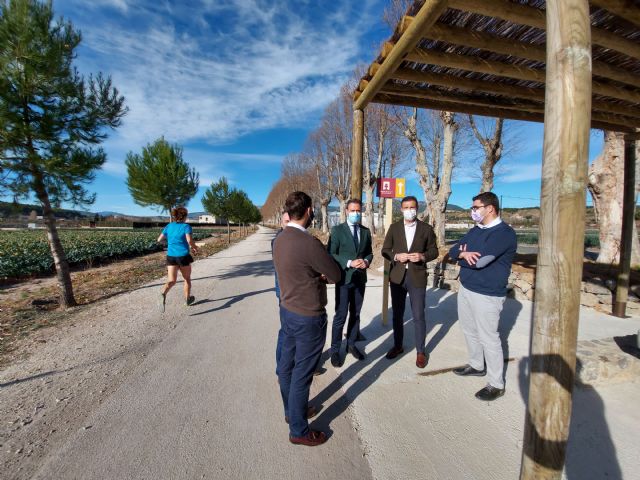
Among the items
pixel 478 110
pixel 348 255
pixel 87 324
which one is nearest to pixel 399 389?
pixel 348 255

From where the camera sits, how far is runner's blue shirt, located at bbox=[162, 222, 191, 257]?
5227mm

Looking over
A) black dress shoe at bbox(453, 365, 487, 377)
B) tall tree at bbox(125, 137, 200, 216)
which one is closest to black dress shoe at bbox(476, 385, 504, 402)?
black dress shoe at bbox(453, 365, 487, 377)

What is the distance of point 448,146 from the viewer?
9945 millimetres

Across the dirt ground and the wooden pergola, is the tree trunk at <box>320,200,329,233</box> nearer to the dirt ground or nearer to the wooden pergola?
the dirt ground

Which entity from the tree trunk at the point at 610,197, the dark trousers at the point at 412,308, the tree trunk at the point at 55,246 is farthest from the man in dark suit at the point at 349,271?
the tree trunk at the point at 610,197

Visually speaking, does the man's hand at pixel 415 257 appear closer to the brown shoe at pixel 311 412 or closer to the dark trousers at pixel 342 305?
the dark trousers at pixel 342 305

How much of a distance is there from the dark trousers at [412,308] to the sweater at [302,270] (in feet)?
5.18

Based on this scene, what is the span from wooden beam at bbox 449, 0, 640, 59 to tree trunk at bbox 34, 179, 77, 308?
6900 millimetres

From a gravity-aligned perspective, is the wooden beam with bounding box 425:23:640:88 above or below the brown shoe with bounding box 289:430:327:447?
above

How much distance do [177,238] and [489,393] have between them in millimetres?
5189

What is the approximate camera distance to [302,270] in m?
2.04

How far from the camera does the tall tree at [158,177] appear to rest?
1545 centimetres

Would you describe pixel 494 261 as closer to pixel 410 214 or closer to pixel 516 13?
pixel 410 214

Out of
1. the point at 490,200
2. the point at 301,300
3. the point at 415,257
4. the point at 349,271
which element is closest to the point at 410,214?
the point at 415,257
